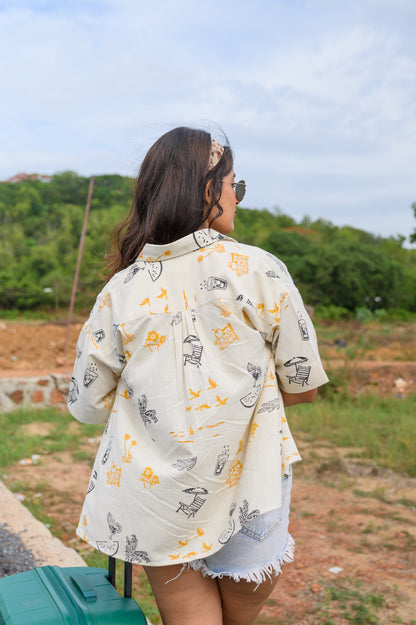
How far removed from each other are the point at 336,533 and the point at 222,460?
7.94ft

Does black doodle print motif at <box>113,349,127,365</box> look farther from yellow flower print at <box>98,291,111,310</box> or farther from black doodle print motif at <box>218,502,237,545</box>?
black doodle print motif at <box>218,502,237,545</box>

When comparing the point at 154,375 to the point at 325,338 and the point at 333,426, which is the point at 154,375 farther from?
the point at 325,338

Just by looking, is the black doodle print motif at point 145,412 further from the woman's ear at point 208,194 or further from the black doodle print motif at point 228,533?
the woman's ear at point 208,194

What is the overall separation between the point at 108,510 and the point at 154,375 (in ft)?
0.92

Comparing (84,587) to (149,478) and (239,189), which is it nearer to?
(149,478)

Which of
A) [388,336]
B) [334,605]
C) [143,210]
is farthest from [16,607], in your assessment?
[388,336]

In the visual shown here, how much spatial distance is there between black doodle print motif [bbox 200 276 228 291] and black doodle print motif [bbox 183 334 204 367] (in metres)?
0.10

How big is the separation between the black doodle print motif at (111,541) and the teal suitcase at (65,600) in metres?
0.13

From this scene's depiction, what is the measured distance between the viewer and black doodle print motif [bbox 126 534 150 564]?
111 centimetres

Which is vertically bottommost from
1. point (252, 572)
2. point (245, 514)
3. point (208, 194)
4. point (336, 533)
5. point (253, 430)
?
point (336, 533)

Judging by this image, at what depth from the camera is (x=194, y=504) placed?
3.60ft

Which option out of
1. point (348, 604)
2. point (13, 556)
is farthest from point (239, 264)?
point (348, 604)

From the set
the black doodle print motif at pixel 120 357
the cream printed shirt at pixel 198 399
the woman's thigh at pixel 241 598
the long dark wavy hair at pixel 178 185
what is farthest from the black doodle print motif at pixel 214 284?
the woman's thigh at pixel 241 598

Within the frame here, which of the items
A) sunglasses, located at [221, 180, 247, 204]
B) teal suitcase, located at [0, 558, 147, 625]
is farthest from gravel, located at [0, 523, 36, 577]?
sunglasses, located at [221, 180, 247, 204]
